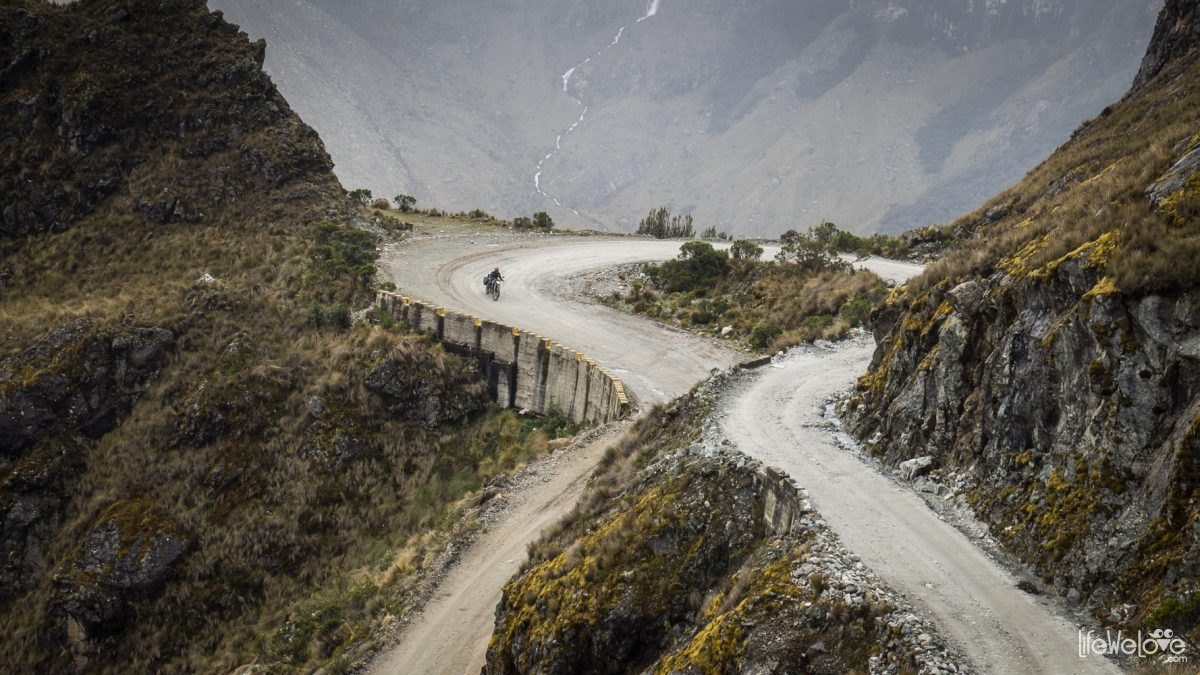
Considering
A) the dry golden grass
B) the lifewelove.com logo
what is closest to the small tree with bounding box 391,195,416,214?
the dry golden grass

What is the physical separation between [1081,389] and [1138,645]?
3.52 metres

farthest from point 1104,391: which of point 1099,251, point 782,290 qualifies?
point 782,290

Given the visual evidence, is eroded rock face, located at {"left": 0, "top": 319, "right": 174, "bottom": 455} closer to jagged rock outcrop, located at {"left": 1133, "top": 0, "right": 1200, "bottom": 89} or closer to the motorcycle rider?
the motorcycle rider

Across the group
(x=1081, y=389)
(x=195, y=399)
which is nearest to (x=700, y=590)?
(x=1081, y=389)

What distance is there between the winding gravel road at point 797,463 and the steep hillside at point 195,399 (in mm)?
2979

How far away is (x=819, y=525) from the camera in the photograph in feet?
37.0

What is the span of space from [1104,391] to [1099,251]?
7.15 ft

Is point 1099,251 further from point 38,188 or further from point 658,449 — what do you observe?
point 38,188

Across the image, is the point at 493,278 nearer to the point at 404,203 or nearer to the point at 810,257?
the point at 810,257

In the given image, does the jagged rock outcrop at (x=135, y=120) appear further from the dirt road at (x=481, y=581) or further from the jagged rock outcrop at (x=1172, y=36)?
the jagged rock outcrop at (x=1172, y=36)

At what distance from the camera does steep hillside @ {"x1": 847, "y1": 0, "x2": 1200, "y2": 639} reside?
8.68 m

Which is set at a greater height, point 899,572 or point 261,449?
point 899,572

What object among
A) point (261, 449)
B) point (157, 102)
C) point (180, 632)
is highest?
point (157, 102)

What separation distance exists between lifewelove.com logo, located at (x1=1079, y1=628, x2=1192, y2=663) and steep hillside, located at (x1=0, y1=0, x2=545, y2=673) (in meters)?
13.9
